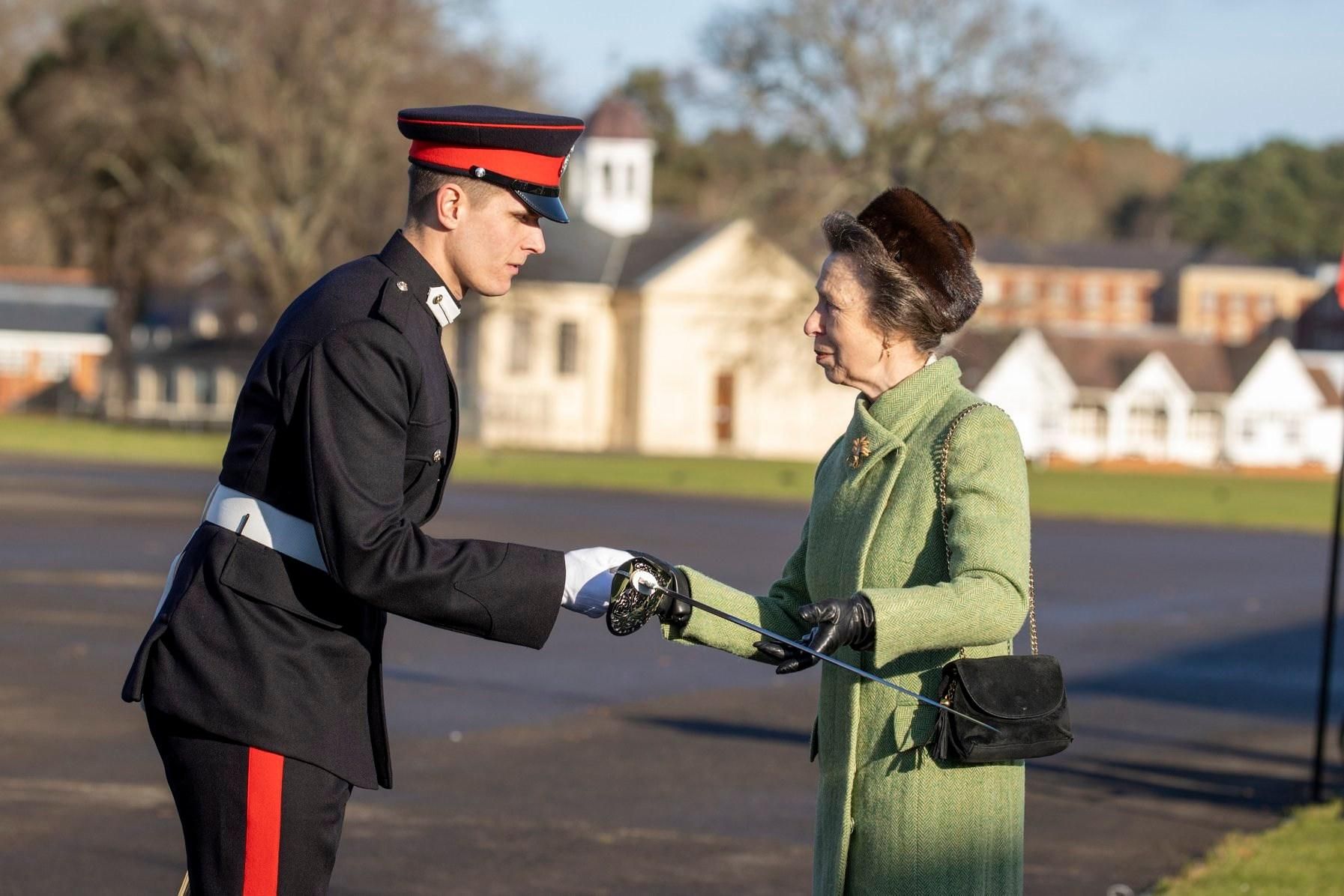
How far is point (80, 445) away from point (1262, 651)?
1467 inches

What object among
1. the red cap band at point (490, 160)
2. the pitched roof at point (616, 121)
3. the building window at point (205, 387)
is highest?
the pitched roof at point (616, 121)

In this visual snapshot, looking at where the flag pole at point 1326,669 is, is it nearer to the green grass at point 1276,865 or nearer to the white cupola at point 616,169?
the green grass at point 1276,865

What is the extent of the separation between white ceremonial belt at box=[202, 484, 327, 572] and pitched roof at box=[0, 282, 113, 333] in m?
90.9

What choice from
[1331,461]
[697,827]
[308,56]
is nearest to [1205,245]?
[1331,461]

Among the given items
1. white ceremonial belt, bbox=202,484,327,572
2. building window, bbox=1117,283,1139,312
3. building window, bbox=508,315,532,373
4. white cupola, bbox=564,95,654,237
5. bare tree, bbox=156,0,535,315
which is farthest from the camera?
building window, bbox=1117,283,1139,312

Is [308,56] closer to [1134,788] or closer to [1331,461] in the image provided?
[1134,788]

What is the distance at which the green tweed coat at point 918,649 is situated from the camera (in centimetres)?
368

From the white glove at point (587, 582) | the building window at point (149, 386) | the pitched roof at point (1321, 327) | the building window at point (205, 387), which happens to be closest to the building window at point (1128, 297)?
the pitched roof at point (1321, 327)

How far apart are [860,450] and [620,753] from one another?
19.2 feet

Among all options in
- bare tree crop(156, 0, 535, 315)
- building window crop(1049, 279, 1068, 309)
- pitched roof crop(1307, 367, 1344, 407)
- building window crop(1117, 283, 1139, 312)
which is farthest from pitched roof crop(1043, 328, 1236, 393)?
bare tree crop(156, 0, 535, 315)

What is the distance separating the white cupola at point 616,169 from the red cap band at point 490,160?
70.1 meters

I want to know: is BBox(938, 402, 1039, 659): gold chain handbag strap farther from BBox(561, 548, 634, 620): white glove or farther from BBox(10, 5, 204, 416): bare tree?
BBox(10, 5, 204, 416): bare tree

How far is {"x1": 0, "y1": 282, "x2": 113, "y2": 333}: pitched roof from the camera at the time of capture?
91125 mm

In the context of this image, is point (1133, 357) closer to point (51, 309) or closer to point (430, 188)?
point (51, 309)
